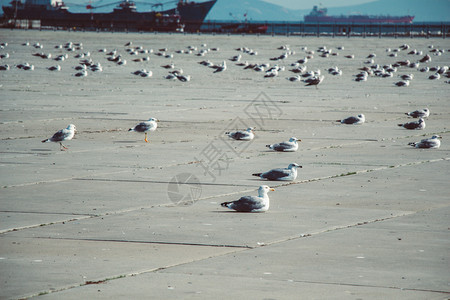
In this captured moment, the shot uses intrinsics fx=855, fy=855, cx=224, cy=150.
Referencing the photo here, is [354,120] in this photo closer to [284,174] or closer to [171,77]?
[284,174]

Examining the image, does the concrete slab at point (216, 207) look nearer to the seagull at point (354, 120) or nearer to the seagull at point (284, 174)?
the seagull at point (284, 174)

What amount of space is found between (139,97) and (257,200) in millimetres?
20652

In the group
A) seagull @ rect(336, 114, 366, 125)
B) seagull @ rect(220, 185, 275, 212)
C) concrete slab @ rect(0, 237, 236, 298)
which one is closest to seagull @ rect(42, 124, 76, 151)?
seagull @ rect(220, 185, 275, 212)

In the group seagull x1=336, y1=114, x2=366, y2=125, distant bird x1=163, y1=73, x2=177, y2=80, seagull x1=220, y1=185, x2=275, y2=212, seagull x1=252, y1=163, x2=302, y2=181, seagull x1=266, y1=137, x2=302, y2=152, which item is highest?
seagull x1=220, y1=185, x2=275, y2=212

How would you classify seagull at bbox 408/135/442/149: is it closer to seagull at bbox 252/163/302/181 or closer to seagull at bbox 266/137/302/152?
seagull at bbox 266/137/302/152

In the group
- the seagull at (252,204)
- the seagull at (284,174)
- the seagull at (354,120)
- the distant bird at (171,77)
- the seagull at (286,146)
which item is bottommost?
the distant bird at (171,77)

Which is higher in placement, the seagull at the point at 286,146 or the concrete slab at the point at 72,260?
the concrete slab at the point at 72,260

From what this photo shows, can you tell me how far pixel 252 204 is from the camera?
1132 cm

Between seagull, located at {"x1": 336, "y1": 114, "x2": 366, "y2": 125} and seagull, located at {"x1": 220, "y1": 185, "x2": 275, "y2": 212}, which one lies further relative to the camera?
seagull, located at {"x1": 336, "y1": 114, "x2": 366, "y2": 125}

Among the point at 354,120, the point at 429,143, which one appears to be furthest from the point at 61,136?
the point at 354,120

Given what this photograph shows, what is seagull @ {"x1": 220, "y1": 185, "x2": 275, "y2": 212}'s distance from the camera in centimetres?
1132

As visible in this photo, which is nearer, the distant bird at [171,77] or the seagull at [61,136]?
the seagull at [61,136]

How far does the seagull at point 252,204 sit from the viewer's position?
11320 millimetres

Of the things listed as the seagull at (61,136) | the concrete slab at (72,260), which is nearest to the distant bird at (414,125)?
the seagull at (61,136)
